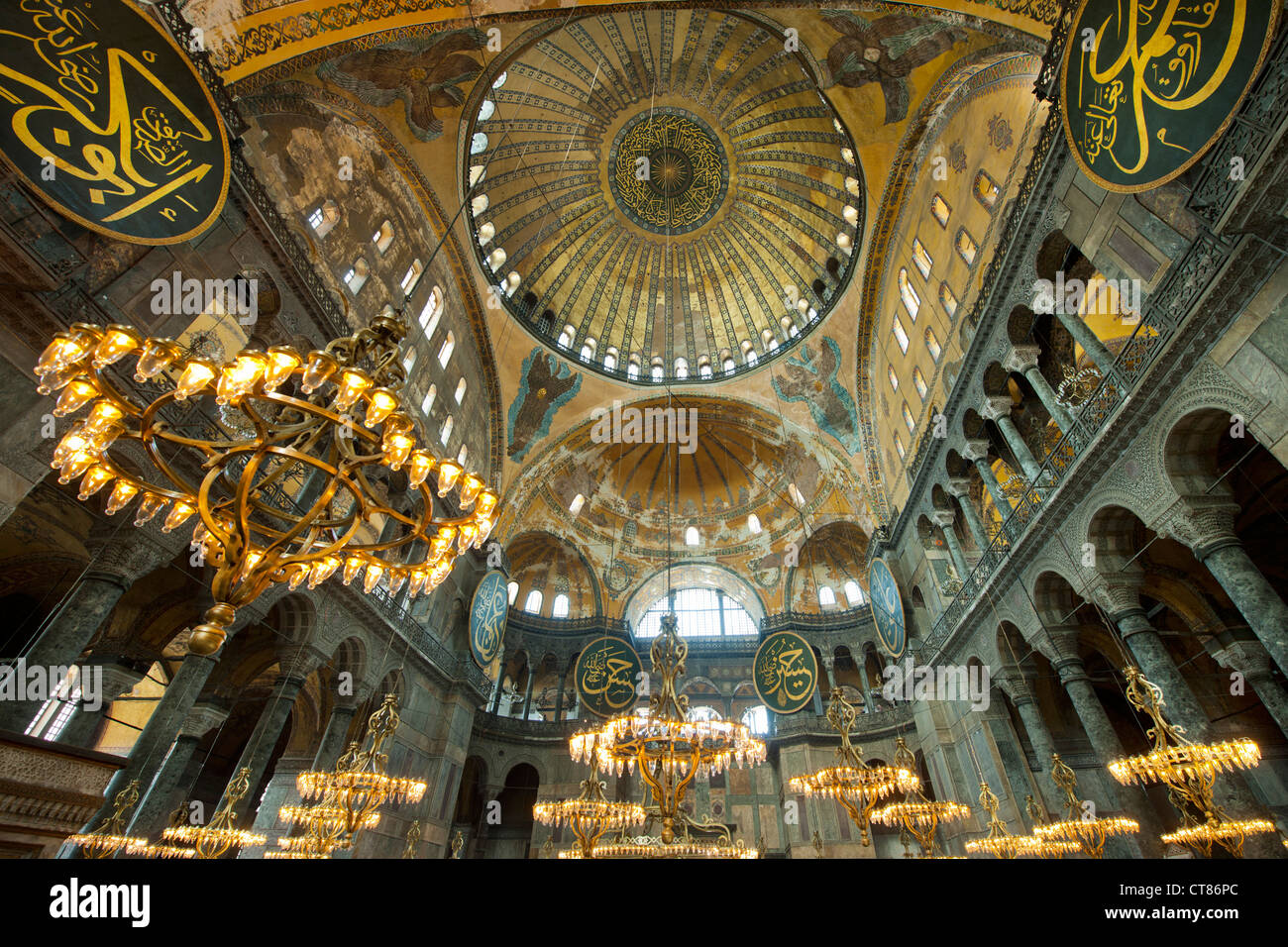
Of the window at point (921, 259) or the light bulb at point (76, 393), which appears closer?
the light bulb at point (76, 393)

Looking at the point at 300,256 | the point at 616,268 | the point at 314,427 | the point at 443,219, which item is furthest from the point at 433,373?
the point at 314,427

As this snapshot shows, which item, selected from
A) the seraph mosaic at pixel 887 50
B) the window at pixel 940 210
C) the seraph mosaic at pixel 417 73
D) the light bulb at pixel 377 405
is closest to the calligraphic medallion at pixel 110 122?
the seraph mosaic at pixel 417 73

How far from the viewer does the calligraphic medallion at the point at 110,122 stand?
485 cm

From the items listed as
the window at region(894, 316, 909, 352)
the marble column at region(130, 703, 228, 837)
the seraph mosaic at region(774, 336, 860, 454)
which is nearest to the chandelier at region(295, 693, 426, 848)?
the marble column at region(130, 703, 228, 837)

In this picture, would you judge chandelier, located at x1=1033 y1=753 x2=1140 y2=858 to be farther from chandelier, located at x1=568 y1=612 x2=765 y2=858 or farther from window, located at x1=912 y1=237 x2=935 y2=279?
window, located at x1=912 y1=237 x2=935 y2=279

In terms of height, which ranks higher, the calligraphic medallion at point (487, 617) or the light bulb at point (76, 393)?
the calligraphic medallion at point (487, 617)

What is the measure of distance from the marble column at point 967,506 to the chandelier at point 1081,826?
13.0 ft

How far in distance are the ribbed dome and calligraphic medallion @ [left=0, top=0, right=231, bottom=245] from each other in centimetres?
729

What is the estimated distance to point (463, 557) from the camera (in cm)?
1491

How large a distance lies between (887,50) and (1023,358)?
22.0ft

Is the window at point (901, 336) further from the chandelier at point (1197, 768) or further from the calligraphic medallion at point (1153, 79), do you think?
the chandelier at point (1197, 768)

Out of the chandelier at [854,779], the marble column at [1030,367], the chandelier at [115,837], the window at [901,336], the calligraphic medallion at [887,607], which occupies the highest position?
the window at [901,336]

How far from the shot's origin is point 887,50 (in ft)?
34.3
